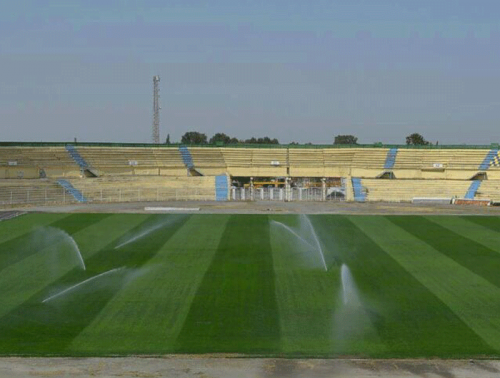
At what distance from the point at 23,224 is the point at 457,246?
27.0 meters

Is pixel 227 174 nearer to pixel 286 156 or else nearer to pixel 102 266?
pixel 286 156

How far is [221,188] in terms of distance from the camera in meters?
78.9

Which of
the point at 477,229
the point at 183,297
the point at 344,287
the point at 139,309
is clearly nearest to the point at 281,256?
the point at 344,287

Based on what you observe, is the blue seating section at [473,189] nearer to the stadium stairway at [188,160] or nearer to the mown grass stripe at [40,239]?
the stadium stairway at [188,160]

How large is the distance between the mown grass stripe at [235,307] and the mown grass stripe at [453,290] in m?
5.05

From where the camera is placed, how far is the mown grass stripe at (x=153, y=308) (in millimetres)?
20516

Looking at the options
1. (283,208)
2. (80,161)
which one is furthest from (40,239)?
(80,161)

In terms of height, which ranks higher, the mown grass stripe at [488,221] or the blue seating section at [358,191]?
the blue seating section at [358,191]

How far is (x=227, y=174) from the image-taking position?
83.4 m

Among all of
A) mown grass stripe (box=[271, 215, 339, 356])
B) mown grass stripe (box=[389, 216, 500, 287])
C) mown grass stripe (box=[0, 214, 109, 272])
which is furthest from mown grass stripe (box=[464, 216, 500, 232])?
mown grass stripe (box=[0, 214, 109, 272])

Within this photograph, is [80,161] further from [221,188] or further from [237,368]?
[237,368]

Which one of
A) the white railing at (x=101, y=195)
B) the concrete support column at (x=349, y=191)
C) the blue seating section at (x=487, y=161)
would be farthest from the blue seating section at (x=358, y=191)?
the blue seating section at (x=487, y=161)

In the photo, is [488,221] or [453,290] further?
[488,221]

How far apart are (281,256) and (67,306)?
1260 centimetres
